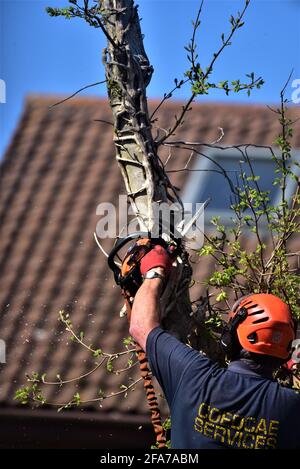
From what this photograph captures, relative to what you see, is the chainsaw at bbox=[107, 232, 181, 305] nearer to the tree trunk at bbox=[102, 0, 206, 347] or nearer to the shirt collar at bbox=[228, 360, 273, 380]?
the tree trunk at bbox=[102, 0, 206, 347]

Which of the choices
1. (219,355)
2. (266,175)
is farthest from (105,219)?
(219,355)

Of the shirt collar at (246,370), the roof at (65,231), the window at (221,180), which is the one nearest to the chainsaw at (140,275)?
the shirt collar at (246,370)

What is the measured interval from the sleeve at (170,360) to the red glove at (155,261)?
36cm

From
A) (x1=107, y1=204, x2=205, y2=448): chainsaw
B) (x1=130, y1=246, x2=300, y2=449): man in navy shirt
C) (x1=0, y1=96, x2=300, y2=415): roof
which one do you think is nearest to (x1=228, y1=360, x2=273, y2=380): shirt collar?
(x1=130, y1=246, x2=300, y2=449): man in navy shirt

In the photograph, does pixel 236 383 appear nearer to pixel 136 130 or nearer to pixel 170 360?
pixel 170 360

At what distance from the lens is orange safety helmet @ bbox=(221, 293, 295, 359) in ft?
12.8

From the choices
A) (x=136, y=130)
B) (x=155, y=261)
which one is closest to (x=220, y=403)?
(x=155, y=261)

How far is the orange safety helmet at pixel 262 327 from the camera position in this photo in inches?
154

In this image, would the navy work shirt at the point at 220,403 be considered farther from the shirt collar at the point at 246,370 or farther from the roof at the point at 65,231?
the roof at the point at 65,231

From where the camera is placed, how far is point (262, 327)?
391cm

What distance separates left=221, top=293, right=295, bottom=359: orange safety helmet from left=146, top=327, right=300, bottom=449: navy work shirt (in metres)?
0.11

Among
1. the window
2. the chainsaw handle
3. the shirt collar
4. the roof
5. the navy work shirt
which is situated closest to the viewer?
the navy work shirt

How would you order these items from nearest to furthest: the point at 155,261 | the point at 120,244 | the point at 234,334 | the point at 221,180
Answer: the point at 234,334 < the point at 155,261 < the point at 120,244 < the point at 221,180

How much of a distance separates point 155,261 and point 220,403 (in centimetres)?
70
